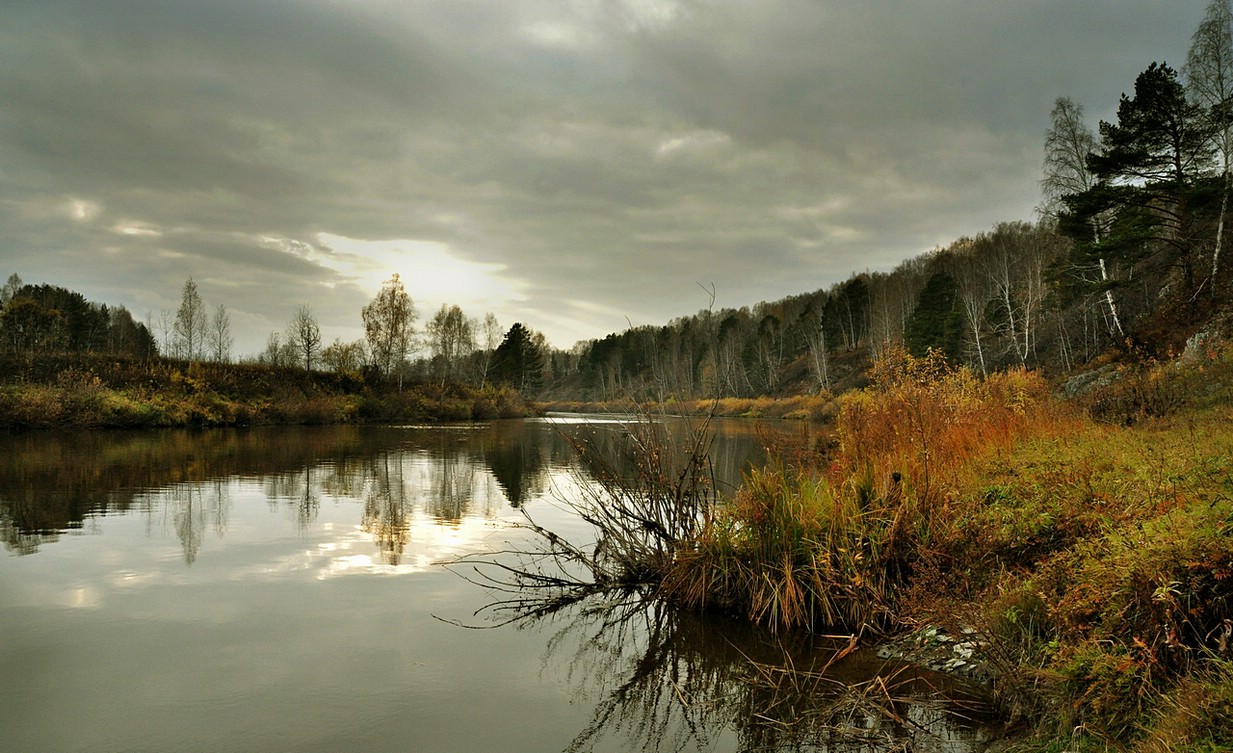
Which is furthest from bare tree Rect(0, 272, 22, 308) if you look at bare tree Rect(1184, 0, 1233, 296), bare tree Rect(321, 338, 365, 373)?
bare tree Rect(1184, 0, 1233, 296)

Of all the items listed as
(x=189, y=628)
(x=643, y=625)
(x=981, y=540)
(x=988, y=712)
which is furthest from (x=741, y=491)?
(x=189, y=628)

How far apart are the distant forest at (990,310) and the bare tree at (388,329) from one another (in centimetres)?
12

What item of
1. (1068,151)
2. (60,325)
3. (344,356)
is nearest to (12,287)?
(60,325)

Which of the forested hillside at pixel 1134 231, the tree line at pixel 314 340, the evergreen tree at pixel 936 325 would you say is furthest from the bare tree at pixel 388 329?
the evergreen tree at pixel 936 325

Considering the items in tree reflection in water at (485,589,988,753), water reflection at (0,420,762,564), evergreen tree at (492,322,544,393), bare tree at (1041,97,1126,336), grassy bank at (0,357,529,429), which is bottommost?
tree reflection in water at (485,589,988,753)

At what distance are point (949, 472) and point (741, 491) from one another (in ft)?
9.56

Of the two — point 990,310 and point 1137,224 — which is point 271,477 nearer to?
point 1137,224

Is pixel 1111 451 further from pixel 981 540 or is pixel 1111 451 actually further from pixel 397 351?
pixel 397 351

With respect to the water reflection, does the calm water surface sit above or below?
below

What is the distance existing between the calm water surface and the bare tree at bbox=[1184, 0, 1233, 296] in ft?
98.5

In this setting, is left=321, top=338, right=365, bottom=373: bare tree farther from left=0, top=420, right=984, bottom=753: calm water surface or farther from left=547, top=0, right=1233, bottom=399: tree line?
left=0, top=420, right=984, bottom=753: calm water surface

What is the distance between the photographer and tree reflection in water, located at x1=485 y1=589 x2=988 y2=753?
15.9ft

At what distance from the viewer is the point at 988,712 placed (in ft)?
16.6

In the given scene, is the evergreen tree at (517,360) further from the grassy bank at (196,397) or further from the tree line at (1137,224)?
the tree line at (1137,224)
